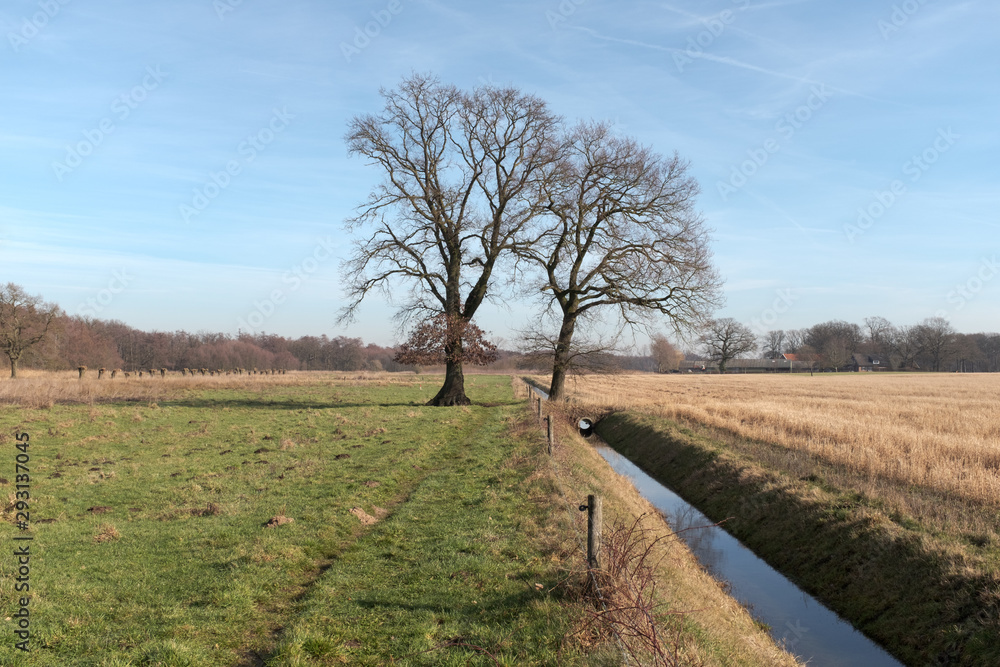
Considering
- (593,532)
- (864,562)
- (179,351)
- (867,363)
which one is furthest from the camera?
(867,363)

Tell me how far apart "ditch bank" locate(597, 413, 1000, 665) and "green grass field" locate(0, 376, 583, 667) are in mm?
4843

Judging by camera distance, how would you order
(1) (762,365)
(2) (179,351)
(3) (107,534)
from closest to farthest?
(3) (107,534), (2) (179,351), (1) (762,365)

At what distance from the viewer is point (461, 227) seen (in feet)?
106

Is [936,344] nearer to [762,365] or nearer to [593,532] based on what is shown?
[762,365]

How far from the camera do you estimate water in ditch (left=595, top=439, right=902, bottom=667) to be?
27.6 ft

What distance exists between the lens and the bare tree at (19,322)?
57.6 meters

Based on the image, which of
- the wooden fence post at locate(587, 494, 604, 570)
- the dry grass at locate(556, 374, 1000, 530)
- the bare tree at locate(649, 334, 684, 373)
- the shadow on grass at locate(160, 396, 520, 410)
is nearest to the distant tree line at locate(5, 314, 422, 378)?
the shadow on grass at locate(160, 396, 520, 410)

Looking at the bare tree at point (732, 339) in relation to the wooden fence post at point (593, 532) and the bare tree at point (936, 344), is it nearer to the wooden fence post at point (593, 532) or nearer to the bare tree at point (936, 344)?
the bare tree at point (936, 344)

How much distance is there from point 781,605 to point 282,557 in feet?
27.2

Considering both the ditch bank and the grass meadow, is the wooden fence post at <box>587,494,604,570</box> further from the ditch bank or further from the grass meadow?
the ditch bank

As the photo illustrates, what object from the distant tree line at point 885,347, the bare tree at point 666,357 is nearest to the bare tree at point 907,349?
the distant tree line at point 885,347

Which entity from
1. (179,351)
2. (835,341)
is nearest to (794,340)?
(835,341)

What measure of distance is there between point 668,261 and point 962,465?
19.2 m

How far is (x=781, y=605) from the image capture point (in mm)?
10102
